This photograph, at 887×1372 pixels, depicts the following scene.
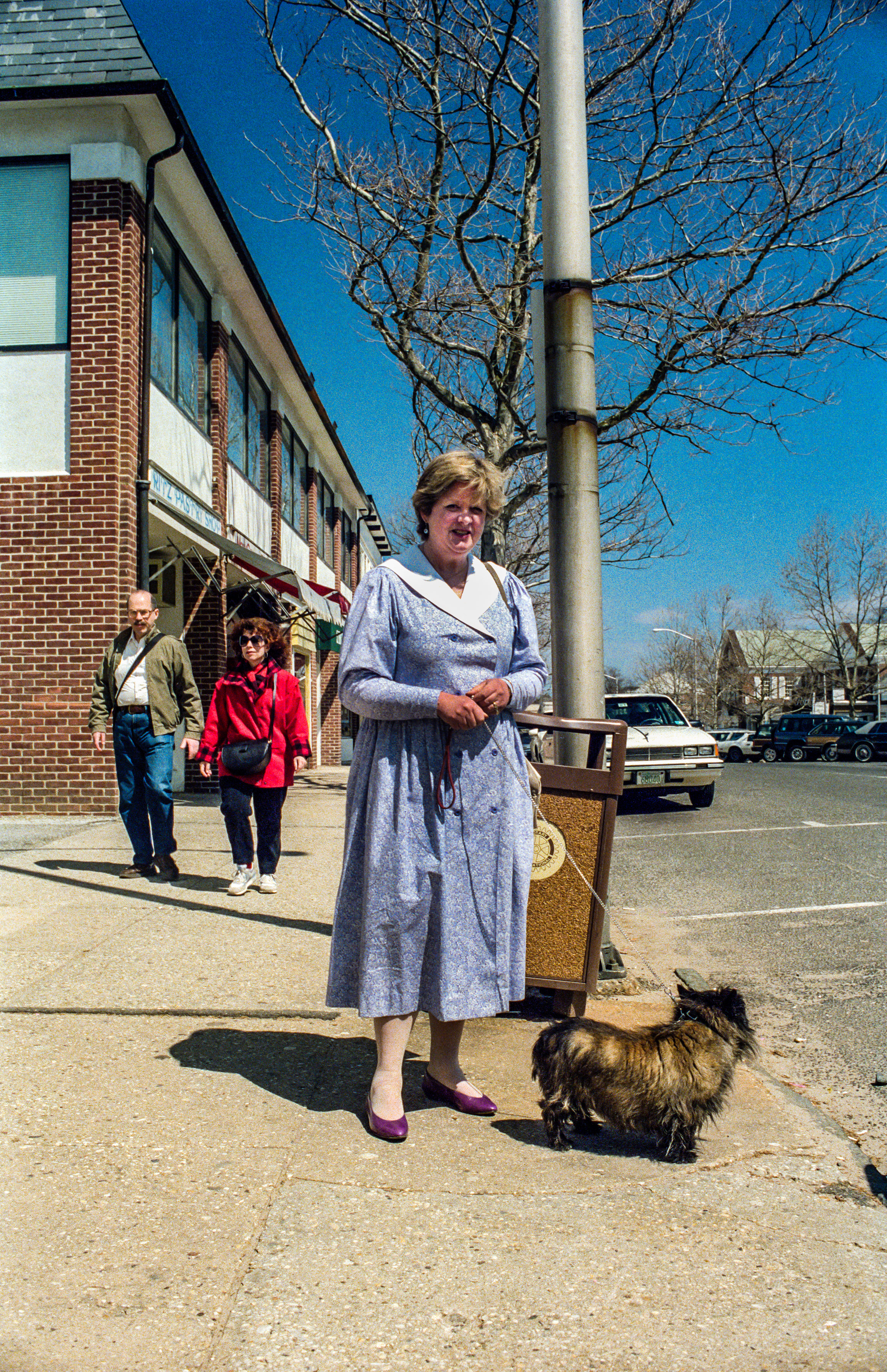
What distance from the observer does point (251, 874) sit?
687 cm

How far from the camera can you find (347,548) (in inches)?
1277

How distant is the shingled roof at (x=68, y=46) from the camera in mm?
10258

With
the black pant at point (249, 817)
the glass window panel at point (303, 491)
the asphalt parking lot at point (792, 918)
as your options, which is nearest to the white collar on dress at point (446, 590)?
the asphalt parking lot at point (792, 918)

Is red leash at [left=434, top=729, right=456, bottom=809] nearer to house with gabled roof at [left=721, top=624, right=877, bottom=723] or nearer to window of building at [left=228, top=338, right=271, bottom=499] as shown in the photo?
window of building at [left=228, top=338, right=271, bottom=499]

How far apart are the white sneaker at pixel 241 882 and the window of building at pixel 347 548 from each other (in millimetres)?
24471

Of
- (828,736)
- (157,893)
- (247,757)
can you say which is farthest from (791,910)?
(828,736)

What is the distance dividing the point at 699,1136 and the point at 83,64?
10996mm

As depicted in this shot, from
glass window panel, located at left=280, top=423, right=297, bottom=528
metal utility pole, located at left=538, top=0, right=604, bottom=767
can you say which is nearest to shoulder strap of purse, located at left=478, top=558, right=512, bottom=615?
metal utility pole, located at left=538, top=0, right=604, bottom=767

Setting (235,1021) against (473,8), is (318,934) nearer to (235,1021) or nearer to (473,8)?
(235,1021)

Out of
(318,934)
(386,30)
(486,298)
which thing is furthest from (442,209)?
(318,934)

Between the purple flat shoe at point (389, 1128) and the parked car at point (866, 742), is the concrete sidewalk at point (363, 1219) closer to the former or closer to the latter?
the purple flat shoe at point (389, 1128)

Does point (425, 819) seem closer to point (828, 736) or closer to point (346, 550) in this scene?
point (346, 550)

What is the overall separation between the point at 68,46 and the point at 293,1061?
10.6 meters

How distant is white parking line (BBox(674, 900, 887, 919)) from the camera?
726 cm
